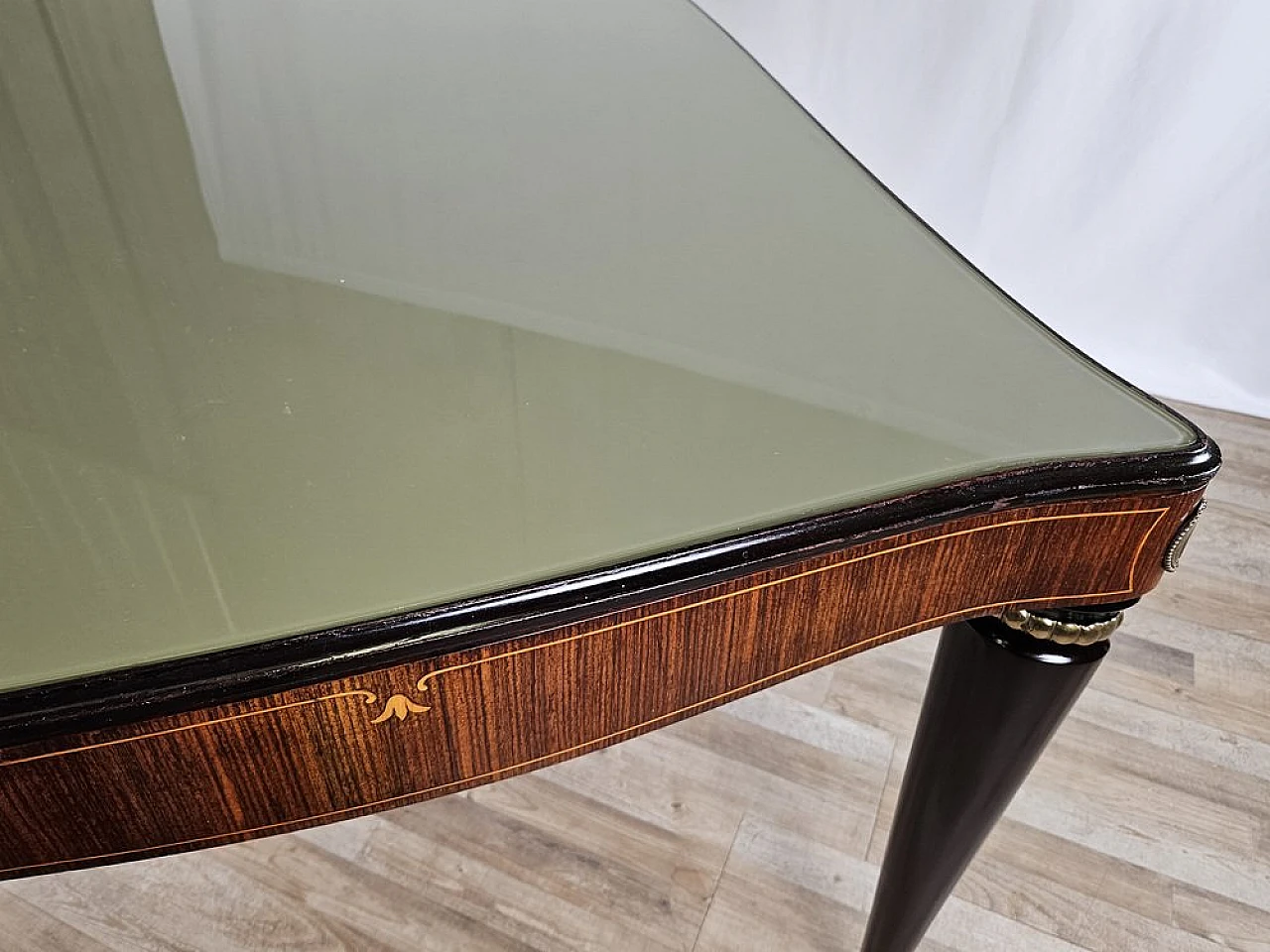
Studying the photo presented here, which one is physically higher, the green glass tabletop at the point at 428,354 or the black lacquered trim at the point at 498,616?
the green glass tabletop at the point at 428,354

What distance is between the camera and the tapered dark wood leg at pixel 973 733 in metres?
0.46

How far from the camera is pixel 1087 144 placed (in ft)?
4.25

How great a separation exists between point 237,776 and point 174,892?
57 centimetres

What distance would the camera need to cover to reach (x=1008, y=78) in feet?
4.24

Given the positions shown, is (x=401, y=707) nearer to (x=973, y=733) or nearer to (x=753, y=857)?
(x=973, y=733)

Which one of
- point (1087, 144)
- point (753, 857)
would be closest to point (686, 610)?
point (753, 857)

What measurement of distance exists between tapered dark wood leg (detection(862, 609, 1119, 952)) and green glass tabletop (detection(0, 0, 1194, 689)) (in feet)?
0.40

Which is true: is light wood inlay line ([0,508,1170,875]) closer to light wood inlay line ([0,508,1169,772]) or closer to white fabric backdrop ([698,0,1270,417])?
light wood inlay line ([0,508,1169,772])

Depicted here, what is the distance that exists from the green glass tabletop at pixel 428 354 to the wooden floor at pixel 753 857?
549 millimetres

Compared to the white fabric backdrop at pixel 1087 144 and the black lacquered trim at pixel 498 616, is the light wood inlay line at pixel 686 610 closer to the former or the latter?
the black lacquered trim at pixel 498 616

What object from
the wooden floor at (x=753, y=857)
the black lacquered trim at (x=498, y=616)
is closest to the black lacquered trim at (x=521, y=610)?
the black lacquered trim at (x=498, y=616)

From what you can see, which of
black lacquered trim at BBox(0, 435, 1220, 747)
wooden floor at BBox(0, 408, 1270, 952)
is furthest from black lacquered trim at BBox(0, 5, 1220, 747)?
wooden floor at BBox(0, 408, 1270, 952)

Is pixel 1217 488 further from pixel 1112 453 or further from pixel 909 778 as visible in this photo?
pixel 1112 453

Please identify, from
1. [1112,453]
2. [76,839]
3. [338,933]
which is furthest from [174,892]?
[1112,453]
